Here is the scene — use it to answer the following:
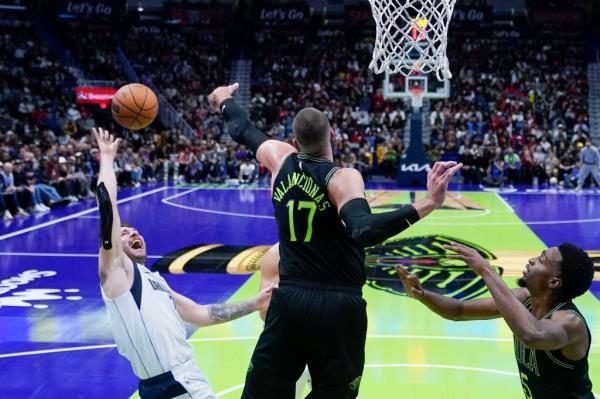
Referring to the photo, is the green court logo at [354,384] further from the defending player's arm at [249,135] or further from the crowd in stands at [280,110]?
the crowd in stands at [280,110]

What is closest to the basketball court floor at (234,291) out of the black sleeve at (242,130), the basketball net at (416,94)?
the black sleeve at (242,130)

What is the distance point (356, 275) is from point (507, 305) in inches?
28.4

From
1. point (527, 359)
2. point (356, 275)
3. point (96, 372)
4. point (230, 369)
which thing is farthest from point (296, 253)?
point (96, 372)

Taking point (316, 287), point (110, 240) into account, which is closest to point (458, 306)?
point (316, 287)

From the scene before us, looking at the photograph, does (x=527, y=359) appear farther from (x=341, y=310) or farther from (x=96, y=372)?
(x=96, y=372)

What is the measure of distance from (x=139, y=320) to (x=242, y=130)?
1276 mm

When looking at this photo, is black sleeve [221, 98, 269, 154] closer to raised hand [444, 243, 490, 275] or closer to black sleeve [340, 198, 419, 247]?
black sleeve [340, 198, 419, 247]

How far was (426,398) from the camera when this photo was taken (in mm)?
5605

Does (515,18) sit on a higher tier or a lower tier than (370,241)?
higher

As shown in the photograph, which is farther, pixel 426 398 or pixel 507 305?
pixel 426 398

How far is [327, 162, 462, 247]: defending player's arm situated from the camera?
10.6 ft

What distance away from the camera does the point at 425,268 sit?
10141 millimetres

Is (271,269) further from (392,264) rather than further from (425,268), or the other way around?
(392,264)

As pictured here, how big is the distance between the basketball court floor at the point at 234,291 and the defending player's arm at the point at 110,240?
2.31 m
